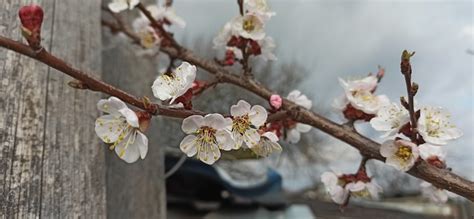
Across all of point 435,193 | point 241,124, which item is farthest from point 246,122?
point 435,193

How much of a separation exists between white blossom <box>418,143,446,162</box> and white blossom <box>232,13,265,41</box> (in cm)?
28

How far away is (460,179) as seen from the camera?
551 mm

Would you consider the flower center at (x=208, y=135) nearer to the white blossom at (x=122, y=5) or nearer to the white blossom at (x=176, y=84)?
the white blossom at (x=176, y=84)

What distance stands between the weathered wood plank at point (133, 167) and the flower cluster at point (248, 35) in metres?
0.24

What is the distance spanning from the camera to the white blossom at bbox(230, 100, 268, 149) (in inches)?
19.0

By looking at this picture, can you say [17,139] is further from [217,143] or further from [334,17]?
[334,17]

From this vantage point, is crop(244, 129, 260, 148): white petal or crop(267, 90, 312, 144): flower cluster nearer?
crop(244, 129, 260, 148): white petal

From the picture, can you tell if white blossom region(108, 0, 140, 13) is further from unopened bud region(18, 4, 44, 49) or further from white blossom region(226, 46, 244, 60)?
unopened bud region(18, 4, 44, 49)

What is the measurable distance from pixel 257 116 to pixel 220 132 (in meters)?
0.05

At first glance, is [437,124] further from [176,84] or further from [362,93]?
[176,84]

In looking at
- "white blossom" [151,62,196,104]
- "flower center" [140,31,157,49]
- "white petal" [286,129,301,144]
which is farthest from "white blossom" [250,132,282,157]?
"flower center" [140,31,157,49]

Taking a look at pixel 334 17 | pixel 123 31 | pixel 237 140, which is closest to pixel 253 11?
pixel 237 140

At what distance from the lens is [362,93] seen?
69 centimetres

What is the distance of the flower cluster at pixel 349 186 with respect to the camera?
672mm
